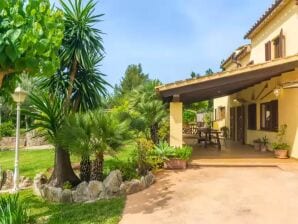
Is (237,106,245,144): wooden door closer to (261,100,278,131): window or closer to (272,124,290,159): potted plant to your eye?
(261,100,278,131): window

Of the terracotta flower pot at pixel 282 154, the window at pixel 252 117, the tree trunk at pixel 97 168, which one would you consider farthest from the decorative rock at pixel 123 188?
the window at pixel 252 117

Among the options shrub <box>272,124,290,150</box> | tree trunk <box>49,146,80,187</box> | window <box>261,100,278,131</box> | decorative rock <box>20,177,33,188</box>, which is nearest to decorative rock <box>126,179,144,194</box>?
tree trunk <box>49,146,80,187</box>

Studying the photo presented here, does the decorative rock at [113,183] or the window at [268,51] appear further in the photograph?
the window at [268,51]

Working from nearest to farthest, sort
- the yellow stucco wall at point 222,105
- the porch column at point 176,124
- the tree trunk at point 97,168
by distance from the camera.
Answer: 1. the tree trunk at point 97,168
2. the porch column at point 176,124
3. the yellow stucco wall at point 222,105

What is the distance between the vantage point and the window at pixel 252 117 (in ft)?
70.6

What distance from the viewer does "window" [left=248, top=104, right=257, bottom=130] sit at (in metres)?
21.5

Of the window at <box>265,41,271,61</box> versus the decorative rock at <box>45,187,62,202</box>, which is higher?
the window at <box>265,41,271,61</box>

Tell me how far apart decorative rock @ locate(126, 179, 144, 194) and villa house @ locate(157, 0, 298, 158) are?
14.3 ft

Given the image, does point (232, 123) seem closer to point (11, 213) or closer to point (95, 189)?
point (95, 189)

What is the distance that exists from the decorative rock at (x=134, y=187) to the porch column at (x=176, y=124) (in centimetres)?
434

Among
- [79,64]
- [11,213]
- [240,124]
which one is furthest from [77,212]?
[240,124]

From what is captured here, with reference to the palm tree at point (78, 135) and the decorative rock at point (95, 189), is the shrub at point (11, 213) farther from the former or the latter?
the palm tree at point (78, 135)

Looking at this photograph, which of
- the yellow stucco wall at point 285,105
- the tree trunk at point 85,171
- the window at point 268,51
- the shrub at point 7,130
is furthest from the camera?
the shrub at point 7,130

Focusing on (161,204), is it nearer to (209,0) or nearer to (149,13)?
(209,0)
